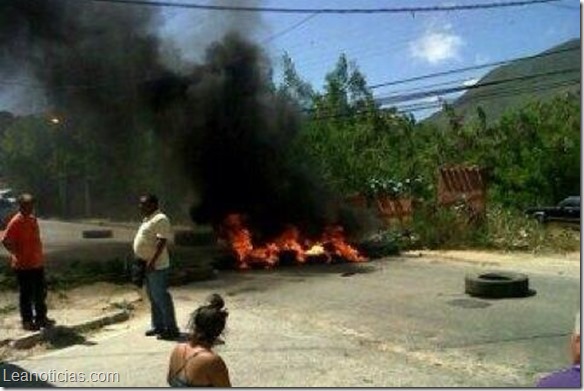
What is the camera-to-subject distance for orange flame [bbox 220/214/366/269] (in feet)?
54.4

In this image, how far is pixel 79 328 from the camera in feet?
29.5

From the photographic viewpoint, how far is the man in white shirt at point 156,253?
8070mm

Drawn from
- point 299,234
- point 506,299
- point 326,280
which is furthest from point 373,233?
point 506,299

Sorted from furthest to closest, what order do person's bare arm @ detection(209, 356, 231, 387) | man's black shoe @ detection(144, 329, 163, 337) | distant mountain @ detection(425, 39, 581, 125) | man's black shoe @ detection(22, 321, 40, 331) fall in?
distant mountain @ detection(425, 39, 581, 125), man's black shoe @ detection(22, 321, 40, 331), man's black shoe @ detection(144, 329, 163, 337), person's bare arm @ detection(209, 356, 231, 387)

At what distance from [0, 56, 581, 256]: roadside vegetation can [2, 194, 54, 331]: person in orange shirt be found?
4.44 metres

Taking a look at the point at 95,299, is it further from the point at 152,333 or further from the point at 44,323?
the point at 152,333

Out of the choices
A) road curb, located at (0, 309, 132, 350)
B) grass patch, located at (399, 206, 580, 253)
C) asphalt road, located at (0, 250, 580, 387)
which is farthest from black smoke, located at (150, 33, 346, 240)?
road curb, located at (0, 309, 132, 350)

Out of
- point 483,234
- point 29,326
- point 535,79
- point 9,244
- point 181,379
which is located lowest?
point 29,326

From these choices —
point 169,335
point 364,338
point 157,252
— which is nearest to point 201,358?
point 157,252

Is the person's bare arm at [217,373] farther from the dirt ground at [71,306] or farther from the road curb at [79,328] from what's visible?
the road curb at [79,328]

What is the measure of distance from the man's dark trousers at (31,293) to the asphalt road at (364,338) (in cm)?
77

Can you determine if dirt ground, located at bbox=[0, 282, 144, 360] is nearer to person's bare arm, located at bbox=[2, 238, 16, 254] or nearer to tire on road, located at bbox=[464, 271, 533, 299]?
person's bare arm, located at bbox=[2, 238, 16, 254]

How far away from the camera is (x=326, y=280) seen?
13.7 m

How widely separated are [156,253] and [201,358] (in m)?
4.64
